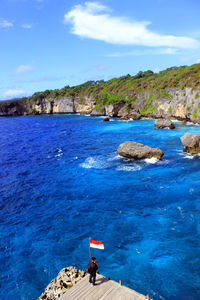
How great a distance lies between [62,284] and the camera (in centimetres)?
1451

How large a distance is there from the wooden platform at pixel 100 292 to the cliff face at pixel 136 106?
74.7 meters

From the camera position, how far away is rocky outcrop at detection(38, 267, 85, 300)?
46.2 ft

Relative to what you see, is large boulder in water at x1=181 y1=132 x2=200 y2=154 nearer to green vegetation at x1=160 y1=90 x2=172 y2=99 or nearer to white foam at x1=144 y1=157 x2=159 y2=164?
white foam at x1=144 y1=157 x2=159 y2=164

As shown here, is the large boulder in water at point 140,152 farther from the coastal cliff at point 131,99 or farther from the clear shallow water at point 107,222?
the coastal cliff at point 131,99

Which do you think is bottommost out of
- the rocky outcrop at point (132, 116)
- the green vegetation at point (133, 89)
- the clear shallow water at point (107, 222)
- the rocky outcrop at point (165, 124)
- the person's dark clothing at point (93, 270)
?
the clear shallow water at point (107, 222)

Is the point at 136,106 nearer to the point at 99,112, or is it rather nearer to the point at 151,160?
the point at 99,112

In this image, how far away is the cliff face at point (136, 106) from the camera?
8675cm

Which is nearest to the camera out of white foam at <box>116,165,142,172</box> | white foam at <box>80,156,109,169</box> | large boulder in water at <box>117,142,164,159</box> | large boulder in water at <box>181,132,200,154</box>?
white foam at <box>116,165,142,172</box>

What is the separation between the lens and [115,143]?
61.0m

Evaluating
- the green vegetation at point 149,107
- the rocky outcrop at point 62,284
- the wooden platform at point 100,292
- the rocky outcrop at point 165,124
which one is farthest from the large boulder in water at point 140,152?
the green vegetation at point 149,107

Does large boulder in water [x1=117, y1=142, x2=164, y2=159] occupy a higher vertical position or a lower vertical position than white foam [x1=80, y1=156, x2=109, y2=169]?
higher

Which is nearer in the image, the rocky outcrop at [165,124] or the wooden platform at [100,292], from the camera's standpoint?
the wooden platform at [100,292]

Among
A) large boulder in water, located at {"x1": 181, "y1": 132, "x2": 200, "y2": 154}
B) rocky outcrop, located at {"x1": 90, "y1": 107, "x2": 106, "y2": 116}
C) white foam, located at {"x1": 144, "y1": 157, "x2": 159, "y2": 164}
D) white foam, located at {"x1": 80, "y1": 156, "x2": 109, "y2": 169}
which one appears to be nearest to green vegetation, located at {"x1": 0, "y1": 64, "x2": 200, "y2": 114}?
rocky outcrop, located at {"x1": 90, "y1": 107, "x2": 106, "y2": 116}

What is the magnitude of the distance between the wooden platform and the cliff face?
245 ft
